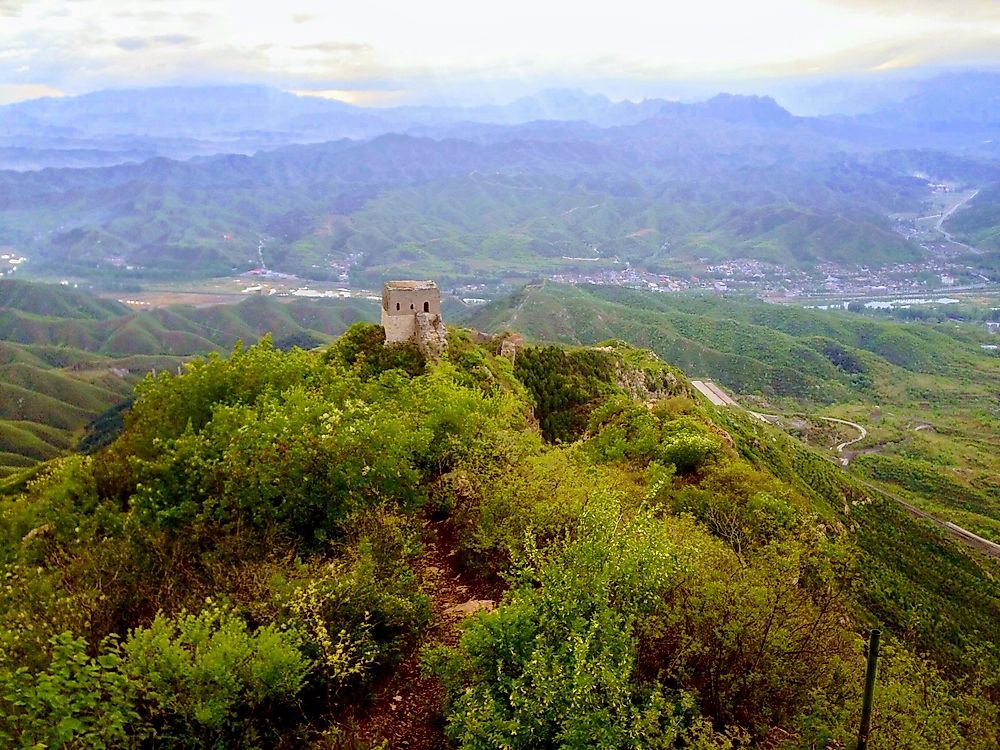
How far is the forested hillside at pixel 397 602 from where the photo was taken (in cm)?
940

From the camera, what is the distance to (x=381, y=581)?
42.9ft

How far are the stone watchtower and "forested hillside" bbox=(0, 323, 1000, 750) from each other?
19.2 m

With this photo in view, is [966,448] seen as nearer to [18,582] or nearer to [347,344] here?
[347,344]

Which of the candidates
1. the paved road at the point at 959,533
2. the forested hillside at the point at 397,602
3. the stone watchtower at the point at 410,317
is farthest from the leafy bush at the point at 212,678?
the paved road at the point at 959,533

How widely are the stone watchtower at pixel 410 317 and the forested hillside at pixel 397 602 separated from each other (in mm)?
19222

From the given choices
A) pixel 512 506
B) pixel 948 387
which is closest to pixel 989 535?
pixel 512 506

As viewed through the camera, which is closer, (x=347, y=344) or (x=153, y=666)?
(x=153, y=666)

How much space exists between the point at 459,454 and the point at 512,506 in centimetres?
485

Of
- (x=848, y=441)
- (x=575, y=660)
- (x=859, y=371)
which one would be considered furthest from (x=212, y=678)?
(x=859, y=371)

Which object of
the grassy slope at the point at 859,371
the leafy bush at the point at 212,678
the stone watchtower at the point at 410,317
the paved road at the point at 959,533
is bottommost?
the grassy slope at the point at 859,371

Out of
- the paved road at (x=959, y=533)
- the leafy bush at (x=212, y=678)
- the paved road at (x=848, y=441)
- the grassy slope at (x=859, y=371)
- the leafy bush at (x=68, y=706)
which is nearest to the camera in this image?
the leafy bush at (x=68, y=706)

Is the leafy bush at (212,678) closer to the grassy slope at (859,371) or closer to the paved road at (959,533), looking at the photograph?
the paved road at (959,533)

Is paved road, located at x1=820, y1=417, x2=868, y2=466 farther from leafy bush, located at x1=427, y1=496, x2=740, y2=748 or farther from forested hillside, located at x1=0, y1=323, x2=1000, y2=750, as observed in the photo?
leafy bush, located at x1=427, y1=496, x2=740, y2=748

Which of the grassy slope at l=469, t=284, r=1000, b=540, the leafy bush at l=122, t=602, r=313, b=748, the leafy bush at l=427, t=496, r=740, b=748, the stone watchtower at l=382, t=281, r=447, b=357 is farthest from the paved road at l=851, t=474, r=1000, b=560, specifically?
the leafy bush at l=122, t=602, r=313, b=748
